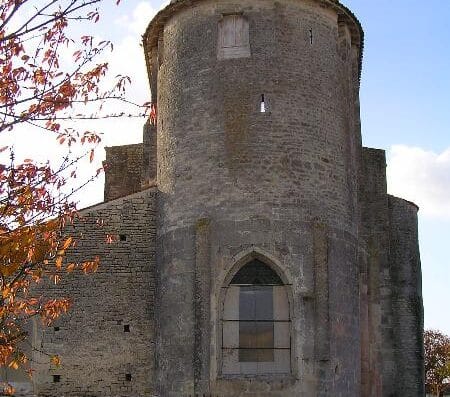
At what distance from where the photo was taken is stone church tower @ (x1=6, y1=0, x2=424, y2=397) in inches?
604

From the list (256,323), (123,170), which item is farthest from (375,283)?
(123,170)

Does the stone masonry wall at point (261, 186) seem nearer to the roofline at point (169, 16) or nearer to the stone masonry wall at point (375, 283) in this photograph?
the roofline at point (169, 16)

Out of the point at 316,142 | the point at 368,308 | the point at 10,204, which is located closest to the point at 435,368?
the point at 368,308

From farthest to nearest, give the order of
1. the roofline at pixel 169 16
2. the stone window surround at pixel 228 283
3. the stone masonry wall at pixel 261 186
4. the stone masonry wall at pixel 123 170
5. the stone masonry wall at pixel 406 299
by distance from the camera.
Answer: the stone masonry wall at pixel 123 170 → the stone masonry wall at pixel 406 299 → the roofline at pixel 169 16 → the stone masonry wall at pixel 261 186 → the stone window surround at pixel 228 283

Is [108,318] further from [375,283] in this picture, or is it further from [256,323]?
[375,283]

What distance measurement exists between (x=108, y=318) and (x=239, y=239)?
3378 mm

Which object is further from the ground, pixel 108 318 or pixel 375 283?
pixel 375 283

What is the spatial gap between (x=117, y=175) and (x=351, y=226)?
25.3 feet

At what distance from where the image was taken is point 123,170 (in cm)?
2170

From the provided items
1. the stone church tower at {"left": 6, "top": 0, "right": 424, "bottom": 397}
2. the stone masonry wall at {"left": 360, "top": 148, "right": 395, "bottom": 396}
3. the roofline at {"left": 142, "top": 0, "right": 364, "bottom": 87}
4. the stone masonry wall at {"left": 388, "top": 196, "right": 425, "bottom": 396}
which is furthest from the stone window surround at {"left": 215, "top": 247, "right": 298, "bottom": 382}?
the roofline at {"left": 142, "top": 0, "right": 364, "bottom": 87}

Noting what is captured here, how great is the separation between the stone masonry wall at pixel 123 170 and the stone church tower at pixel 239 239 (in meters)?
3.90

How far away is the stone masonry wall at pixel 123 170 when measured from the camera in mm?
21562

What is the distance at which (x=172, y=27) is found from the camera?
17859 mm

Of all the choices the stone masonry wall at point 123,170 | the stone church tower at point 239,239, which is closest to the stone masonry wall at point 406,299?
the stone church tower at point 239,239
